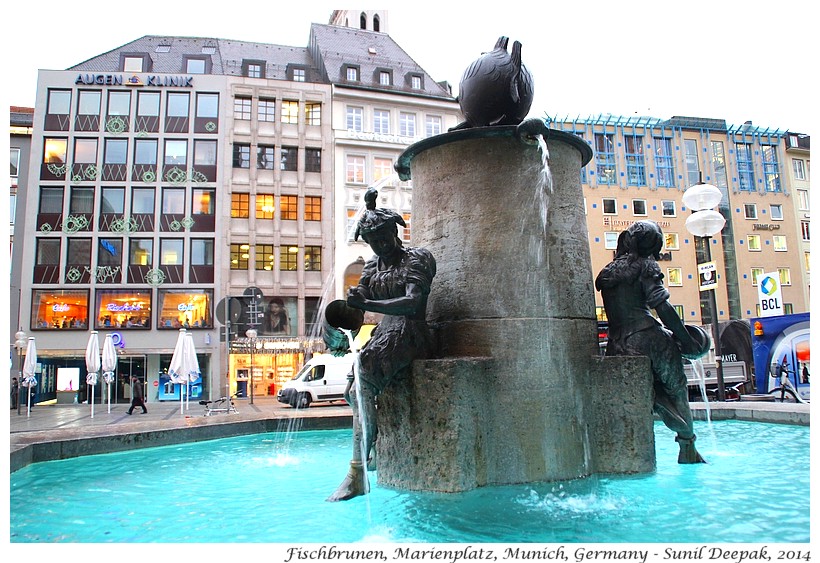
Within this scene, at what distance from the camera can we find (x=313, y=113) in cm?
3981

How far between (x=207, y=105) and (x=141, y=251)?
9328 millimetres

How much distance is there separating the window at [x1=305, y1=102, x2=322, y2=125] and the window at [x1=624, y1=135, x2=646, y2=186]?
1946cm

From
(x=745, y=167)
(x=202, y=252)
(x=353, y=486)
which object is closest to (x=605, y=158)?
(x=745, y=167)

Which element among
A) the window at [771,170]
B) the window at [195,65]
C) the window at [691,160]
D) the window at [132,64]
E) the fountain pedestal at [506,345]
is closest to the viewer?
the fountain pedestal at [506,345]

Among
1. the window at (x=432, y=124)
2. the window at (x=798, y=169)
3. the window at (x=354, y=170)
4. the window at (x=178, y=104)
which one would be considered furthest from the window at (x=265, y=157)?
the window at (x=798, y=169)

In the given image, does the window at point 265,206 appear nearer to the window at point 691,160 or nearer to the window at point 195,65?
the window at point 195,65

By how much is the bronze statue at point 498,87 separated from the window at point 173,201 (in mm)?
34476

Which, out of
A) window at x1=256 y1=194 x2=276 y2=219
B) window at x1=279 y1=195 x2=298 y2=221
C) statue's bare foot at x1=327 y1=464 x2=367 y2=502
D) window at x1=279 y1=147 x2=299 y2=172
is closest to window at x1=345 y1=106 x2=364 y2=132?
window at x1=279 y1=147 x2=299 y2=172

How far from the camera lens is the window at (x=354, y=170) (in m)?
39.8

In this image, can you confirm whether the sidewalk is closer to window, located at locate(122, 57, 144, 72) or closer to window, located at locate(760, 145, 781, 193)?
window, located at locate(122, 57, 144, 72)

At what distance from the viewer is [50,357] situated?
115 feet

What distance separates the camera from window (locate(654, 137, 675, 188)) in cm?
4294

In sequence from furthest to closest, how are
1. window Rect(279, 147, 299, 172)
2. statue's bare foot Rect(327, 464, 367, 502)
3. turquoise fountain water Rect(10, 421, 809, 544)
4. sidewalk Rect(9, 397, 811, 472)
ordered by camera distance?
window Rect(279, 147, 299, 172) < sidewalk Rect(9, 397, 811, 472) < statue's bare foot Rect(327, 464, 367, 502) < turquoise fountain water Rect(10, 421, 809, 544)

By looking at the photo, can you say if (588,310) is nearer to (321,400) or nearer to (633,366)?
(633,366)
